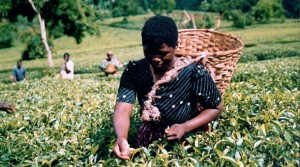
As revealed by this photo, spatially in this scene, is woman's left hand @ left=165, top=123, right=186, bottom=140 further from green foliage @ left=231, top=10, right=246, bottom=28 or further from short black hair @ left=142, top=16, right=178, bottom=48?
green foliage @ left=231, top=10, right=246, bottom=28

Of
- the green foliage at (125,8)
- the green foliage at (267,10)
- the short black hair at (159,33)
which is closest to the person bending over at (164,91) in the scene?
the short black hair at (159,33)

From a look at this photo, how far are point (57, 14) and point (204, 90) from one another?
19413 millimetres

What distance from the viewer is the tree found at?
19.9 meters

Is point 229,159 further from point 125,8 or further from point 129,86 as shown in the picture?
point 125,8

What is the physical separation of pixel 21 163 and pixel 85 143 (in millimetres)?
507

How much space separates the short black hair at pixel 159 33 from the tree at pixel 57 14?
18677 mm

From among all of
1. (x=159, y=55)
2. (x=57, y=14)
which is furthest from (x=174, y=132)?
(x=57, y=14)

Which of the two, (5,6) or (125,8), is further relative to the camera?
(125,8)

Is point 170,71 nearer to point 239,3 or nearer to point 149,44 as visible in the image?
point 149,44

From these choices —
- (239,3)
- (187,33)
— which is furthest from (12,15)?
(239,3)

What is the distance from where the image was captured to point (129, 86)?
8.53ft

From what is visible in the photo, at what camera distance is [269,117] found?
8.54 feet

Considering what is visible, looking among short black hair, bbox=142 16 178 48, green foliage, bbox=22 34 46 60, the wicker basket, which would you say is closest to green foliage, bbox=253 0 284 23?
Result: green foliage, bbox=22 34 46 60

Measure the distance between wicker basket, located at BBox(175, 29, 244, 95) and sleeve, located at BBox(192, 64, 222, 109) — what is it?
1.61ft
